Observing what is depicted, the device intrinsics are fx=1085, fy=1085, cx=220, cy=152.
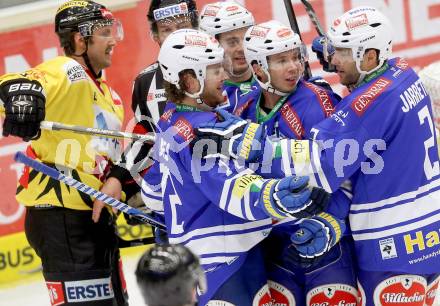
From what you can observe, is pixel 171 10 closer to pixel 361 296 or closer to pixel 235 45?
pixel 235 45

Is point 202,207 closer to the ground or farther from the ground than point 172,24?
closer to the ground

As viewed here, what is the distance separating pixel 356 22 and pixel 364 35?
7cm

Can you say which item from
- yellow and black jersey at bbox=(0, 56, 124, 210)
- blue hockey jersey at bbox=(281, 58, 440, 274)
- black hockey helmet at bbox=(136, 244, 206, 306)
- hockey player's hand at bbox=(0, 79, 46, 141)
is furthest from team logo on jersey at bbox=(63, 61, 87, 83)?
black hockey helmet at bbox=(136, 244, 206, 306)

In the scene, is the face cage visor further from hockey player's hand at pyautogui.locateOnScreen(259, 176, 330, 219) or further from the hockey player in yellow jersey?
hockey player's hand at pyautogui.locateOnScreen(259, 176, 330, 219)

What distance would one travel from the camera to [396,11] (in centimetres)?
704

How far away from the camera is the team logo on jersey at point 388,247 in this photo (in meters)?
3.95

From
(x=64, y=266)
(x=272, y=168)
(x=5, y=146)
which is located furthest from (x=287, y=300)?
(x=5, y=146)

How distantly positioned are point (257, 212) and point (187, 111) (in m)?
0.47

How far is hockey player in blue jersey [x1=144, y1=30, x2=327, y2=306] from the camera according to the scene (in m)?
3.82

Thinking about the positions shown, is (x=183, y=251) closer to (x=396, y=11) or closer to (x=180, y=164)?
(x=180, y=164)

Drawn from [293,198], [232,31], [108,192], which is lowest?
[108,192]

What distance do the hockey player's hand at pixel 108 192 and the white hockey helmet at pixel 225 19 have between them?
77cm

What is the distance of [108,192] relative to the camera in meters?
4.67

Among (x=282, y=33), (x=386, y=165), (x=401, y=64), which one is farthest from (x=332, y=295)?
(x=282, y=33)
